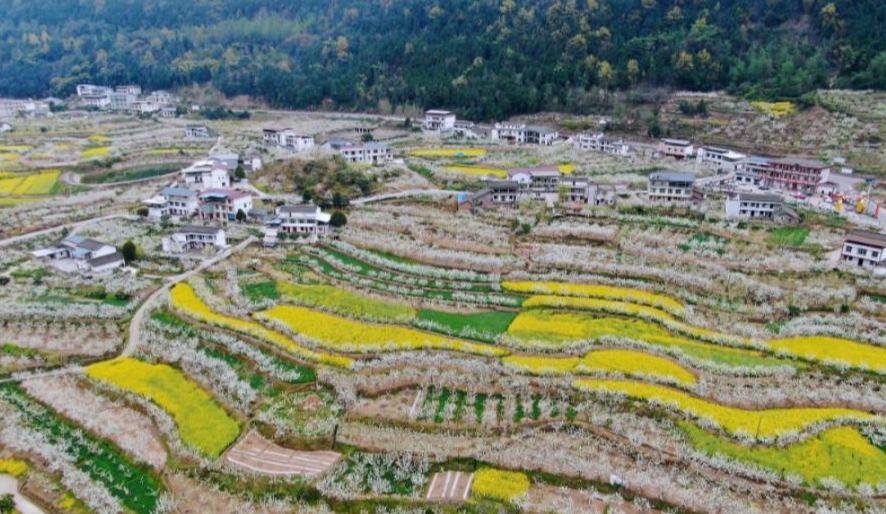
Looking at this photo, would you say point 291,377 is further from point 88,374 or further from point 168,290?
point 168,290

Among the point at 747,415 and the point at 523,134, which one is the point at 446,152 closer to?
the point at 523,134

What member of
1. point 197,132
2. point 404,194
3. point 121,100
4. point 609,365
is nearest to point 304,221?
point 404,194

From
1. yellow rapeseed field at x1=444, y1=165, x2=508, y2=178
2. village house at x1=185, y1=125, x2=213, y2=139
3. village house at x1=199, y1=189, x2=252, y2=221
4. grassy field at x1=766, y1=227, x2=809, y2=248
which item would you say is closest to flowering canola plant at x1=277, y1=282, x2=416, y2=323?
village house at x1=199, y1=189, x2=252, y2=221

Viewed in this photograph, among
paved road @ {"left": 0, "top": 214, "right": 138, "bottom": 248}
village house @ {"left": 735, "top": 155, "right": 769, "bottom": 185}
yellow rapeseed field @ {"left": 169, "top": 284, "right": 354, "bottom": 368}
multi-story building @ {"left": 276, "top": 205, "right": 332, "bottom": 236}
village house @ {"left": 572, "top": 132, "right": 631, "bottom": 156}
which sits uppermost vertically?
village house @ {"left": 572, "top": 132, "right": 631, "bottom": 156}

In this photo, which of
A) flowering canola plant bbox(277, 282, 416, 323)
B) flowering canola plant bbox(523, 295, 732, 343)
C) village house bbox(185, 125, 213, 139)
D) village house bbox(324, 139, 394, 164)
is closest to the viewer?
flowering canola plant bbox(523, 295, 732, 343)

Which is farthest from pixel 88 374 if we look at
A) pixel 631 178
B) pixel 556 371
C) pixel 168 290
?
pixel 631 178

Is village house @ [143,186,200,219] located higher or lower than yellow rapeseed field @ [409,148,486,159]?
lower

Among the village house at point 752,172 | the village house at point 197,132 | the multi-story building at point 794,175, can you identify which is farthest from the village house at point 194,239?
the village house at point 197,132

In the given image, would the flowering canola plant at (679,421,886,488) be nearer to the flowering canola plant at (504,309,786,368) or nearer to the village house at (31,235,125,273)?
the flowering canola plant at (504,309,786,368)
